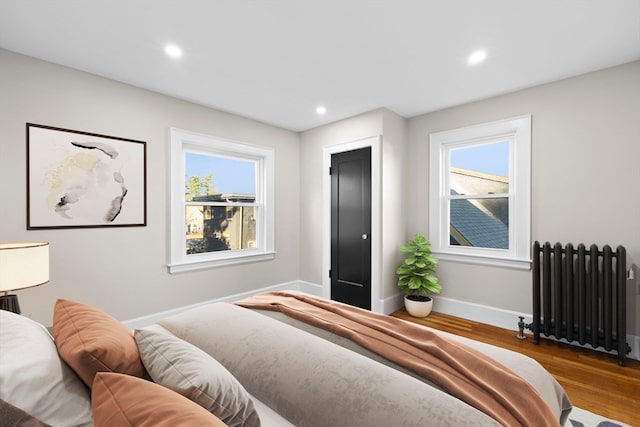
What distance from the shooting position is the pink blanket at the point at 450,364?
38.2 inches

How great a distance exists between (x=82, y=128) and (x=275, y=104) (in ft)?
6.11

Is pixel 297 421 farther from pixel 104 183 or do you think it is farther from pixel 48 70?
pixel 48 70

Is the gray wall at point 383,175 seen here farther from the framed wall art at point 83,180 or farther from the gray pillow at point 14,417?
the gray pillow at point 14,417

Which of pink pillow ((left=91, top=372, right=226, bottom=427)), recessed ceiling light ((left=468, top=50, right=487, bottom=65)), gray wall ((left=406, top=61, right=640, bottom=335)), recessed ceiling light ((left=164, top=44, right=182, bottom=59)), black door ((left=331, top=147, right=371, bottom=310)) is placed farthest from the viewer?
black door ((left=331, top=147, right=371, bottom=310))

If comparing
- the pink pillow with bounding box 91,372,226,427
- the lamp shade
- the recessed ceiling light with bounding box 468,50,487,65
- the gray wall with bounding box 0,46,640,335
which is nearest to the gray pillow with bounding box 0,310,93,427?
the pink pillow with bounding box 91,372,226,427

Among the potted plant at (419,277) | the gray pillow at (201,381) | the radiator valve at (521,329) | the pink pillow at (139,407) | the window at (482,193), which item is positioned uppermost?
the window at (482,193)

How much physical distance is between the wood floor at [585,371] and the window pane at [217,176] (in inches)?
116

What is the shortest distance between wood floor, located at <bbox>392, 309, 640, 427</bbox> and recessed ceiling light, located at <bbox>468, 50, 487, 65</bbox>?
257 cm

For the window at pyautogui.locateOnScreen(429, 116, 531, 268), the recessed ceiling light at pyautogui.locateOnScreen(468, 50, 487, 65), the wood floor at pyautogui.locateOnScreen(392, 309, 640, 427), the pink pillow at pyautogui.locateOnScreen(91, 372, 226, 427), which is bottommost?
the wood floor at pyautogui.locateOnScreen(392, 309, 640, 427)

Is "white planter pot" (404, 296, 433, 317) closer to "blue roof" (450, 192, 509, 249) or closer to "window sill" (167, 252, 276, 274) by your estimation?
"blue roof" (450, 192, 509, 249)

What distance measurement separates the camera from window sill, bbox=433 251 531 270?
306cm

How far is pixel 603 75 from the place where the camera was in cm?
263

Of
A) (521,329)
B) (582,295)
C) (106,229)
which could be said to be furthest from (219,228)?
(582,295)

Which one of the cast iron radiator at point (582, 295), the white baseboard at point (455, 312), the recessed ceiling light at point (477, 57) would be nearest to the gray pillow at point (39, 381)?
the white baseboard at point (455, 312)
